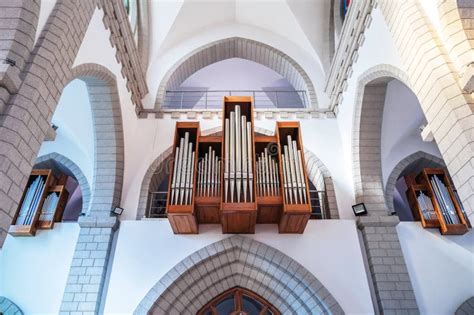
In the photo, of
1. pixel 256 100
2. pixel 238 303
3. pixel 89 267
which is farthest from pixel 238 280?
pixel 256 100

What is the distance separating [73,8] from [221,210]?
2880 millimetres

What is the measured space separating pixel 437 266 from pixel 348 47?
11.8ft

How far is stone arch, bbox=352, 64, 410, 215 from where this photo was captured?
5766 mm

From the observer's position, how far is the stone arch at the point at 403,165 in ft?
20.1

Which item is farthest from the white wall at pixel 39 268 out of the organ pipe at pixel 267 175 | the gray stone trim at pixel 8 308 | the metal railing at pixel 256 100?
the metal railing at pixel 256 100

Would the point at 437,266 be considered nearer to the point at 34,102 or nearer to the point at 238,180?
the point at 238,180

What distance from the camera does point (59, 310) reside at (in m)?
5.03

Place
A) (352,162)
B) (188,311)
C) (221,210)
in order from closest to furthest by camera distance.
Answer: (221,210) → (188,311) → (352,162)

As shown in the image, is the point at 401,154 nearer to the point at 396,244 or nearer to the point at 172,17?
the point at 396,244

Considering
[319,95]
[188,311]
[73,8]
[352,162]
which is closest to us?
[73,8]

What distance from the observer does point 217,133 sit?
272 inches

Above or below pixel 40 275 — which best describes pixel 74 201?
above

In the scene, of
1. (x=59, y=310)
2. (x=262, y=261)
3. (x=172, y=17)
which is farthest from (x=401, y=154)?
(x=59, y=310)

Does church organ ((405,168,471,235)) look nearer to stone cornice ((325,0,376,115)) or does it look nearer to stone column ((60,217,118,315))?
stone cornice ((325,0,376,115))
